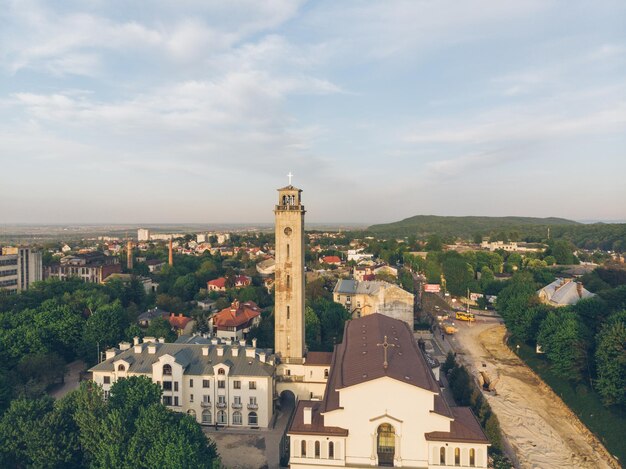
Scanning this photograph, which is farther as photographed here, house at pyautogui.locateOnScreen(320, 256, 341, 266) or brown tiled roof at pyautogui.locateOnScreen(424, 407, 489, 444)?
house at pyautogui.locateOnScreen(320, 256, 341, 266)

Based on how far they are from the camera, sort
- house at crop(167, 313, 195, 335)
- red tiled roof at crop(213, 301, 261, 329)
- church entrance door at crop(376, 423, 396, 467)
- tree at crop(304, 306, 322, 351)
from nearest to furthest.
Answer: church entrance door at crop(376, 423, 396, 467) < tree at crop(304, 306, 322, 351) < house at crop(167, 313, 195, 335) < red tiled roof at crop(213, 301, 261, 329)

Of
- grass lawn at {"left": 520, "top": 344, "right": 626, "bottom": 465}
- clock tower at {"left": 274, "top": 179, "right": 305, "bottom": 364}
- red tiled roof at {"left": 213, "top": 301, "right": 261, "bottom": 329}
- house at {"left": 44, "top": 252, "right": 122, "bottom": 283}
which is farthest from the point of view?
house at {"left": 44, "top": 252, "right": 122, "bottom": 283}

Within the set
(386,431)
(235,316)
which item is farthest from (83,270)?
(386,431)

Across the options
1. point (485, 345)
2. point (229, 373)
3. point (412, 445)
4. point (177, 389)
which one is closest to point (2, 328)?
point (177, 389)

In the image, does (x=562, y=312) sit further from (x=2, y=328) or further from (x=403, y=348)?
(x=2, y=328)

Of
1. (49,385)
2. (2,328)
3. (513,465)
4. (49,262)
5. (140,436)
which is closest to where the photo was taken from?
(140,436)

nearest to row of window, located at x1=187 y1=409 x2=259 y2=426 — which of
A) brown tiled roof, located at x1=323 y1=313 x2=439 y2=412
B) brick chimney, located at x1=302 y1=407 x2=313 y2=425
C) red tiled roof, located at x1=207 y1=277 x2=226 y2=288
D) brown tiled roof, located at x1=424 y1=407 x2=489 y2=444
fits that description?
brown tiled roof, located at x1=323 y1=313 x2=439 y2=412

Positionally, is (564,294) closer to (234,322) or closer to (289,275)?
(289,275)

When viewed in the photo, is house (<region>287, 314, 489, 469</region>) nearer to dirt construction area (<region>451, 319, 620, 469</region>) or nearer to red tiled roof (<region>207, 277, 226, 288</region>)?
dirt construction area (<region>451, 319, 620, 469</region>)
